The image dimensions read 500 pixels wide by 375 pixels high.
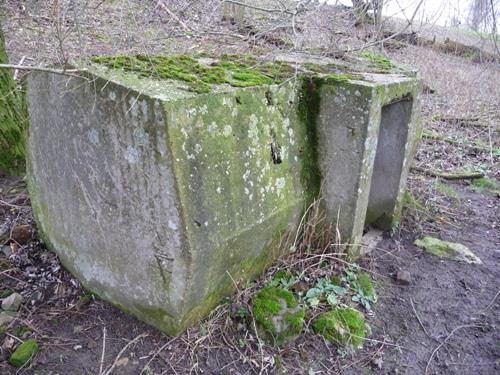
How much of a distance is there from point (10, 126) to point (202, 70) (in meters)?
2.32

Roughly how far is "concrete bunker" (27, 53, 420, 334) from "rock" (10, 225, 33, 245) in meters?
0.21

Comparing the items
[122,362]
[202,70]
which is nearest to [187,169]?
[202,70]

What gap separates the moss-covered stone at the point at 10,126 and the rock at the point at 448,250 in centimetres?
389

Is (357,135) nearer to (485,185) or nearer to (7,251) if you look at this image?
(7,251)

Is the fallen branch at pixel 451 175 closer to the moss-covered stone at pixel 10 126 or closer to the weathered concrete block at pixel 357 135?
the weathered concrete block at pixel 357 135

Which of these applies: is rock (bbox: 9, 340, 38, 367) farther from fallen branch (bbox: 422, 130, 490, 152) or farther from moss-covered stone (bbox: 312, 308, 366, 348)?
fallen branch (bbox: 422, 130, 490, 152)

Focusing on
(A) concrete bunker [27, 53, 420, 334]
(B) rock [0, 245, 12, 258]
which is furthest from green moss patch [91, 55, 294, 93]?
(B) rock [0, 245, 12, 258]

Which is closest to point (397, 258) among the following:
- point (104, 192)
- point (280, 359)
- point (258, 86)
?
point (280, 359)

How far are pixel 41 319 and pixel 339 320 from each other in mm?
1995

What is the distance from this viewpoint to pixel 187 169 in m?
2.09

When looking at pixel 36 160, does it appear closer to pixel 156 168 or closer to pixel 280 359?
pixel 156 168

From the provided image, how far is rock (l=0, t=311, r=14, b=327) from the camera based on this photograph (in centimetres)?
267

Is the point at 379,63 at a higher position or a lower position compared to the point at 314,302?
higher

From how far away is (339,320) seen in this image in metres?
2.70
